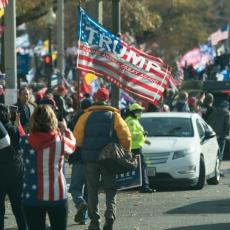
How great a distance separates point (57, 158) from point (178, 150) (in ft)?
27.4

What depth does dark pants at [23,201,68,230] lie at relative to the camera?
350 inches

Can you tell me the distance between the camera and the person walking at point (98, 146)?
1208 cm

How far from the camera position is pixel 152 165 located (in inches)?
681

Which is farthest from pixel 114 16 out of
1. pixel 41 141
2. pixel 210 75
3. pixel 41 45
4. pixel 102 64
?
pixel 41 45

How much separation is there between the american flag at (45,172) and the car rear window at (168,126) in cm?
902

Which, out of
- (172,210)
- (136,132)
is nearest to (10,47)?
(136,132)

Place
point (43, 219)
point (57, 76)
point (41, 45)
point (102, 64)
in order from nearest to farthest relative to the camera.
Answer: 1. point (43, 219)
2. point (102, 64)
3. point (57, 76)
4. point (41, 45)

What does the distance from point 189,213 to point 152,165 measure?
3306 millimetres

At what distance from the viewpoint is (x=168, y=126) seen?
60.4ft

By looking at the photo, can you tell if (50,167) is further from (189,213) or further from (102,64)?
(102,64)

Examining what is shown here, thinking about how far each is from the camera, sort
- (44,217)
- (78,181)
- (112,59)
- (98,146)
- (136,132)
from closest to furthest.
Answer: (44,217) → (98,146) → (78,181) → (136,132) → (112,59)

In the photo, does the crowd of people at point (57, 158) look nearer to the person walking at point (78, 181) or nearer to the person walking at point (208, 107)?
the person walking at point (78, 181)

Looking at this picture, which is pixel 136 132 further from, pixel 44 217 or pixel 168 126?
pixel 44 217

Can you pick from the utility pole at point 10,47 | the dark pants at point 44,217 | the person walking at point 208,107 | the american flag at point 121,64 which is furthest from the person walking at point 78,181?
the person walking at point 208,107
